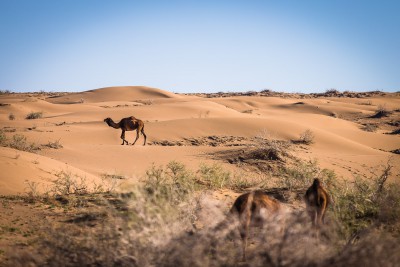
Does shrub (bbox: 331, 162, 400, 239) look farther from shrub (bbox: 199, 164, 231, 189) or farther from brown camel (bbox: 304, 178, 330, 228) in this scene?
shrub (bbox: 199, 164, 231, 189)

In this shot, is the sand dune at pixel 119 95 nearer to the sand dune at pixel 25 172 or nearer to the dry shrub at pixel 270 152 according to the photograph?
the dry shrub at pixel 270 152

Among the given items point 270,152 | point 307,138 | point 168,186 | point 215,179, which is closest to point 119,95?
point 307,138

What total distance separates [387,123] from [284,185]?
26376mm

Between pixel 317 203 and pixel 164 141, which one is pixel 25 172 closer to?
pixel 317 203

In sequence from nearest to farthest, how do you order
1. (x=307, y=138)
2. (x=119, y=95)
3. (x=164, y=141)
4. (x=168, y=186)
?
(x=168, y=186), (x=307, y=138), (x=164, y=141), (x=119, y=95)

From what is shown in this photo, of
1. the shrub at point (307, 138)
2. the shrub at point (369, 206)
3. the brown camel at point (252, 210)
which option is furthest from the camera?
the shrub at point (307, 138)

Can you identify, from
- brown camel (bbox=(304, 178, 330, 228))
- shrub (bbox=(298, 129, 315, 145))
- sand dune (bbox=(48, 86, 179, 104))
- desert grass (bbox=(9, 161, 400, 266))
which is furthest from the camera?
sand dune (bbox=(48, 86, 179, 104))

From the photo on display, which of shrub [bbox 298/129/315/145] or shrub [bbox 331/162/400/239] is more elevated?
shrub [bbox 331/162/400/239]

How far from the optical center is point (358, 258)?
2773mm

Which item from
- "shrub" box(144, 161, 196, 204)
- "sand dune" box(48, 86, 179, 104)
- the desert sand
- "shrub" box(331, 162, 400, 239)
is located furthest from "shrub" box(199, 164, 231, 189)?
"sand dune" box(48, 86, 179, 104)

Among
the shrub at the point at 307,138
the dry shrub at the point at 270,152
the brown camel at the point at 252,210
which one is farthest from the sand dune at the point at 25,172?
the shrub at the point at 307,138

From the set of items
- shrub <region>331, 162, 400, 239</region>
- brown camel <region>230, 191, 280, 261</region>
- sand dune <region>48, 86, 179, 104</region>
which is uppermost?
sand dune <region>48, 86, 179, 104</region>

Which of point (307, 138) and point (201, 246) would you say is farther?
point (307, 138)

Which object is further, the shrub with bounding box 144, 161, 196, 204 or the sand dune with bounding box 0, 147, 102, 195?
the sand dune with bounding box 0, 147, 102, 195
